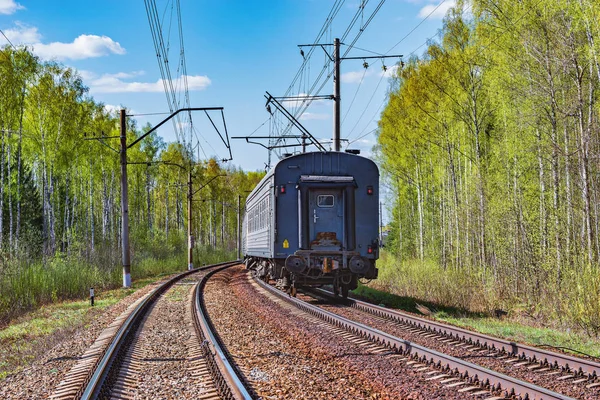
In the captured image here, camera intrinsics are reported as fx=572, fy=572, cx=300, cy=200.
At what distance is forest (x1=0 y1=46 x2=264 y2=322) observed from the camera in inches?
693

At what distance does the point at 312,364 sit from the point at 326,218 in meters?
6.49

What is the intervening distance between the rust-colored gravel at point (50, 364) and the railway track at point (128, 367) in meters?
0.14

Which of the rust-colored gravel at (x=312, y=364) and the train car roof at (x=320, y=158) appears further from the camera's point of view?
the train car roof at (x=320, y=158)

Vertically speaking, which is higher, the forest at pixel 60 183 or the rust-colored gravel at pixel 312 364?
the forest at pixel 60 183

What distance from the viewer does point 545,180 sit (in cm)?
1293

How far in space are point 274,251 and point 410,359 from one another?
626 centimetres

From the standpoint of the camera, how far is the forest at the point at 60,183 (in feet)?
57.7

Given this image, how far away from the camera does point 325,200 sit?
1306 centimetres

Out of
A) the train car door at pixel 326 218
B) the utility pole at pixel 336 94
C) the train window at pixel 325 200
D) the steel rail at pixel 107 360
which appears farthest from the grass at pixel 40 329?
the utility pole at pixel 336 94

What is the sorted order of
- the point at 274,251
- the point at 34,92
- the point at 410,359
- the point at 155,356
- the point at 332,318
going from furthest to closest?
the point at 34,92, the point at 274,251, the point at 332,318, the point at 155,356, the point at 410,359

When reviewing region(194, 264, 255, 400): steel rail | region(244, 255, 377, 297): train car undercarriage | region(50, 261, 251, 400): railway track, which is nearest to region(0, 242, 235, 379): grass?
region(50, 261, 251, 400): railway track

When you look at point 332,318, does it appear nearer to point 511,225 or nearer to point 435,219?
point 511,225

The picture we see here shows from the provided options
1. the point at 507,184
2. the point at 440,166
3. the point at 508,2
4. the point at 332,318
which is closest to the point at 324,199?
the point at 332,318

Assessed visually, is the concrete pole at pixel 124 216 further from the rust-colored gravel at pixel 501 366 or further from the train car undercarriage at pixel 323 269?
the rust-colored gravel at pixel 501 366
